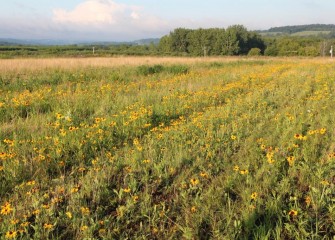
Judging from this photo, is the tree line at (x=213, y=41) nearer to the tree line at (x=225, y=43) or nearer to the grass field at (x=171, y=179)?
the tree line at (x=225, y=43)

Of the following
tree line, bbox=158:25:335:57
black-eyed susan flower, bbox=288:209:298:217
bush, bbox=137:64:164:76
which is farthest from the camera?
tree line, bbox=158:25:335:57

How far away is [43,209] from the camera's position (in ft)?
8.79

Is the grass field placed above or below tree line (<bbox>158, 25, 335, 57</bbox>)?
below

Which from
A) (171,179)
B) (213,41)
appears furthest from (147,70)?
(213,41)

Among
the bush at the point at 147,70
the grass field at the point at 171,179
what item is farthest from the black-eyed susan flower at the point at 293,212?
the bush at the point at 147,70

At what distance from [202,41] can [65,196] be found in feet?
239

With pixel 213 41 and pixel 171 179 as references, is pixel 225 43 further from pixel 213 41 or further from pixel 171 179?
pixel 171 179

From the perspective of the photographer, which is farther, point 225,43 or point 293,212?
point 225,43

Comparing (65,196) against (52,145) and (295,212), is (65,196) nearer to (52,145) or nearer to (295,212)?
(52,145)

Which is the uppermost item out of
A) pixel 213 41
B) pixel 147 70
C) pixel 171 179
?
pixel 213 41

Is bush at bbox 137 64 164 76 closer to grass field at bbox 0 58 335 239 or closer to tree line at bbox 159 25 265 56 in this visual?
grass field at bbox 0 58 335 239

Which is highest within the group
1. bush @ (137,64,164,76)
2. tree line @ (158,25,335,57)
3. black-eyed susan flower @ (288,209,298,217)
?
tree line @ (158,25,335,57)

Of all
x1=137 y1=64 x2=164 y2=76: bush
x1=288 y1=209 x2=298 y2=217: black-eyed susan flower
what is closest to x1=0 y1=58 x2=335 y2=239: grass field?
x1=288 y1=209 x2=298 y2=217: black-eyed susan flower

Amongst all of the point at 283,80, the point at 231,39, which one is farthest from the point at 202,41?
the point at 283,80
